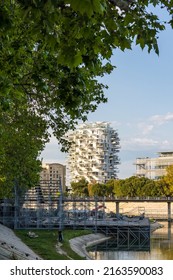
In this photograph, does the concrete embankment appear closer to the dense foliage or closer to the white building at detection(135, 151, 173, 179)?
the dense foliage

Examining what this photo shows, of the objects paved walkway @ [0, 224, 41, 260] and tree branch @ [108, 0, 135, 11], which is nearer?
tree branch @ [108, 0, 135, 11]

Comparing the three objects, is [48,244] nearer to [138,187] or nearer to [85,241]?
[85,241]

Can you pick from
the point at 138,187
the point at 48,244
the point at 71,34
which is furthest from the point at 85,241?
the point at 138,187

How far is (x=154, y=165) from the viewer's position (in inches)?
7303

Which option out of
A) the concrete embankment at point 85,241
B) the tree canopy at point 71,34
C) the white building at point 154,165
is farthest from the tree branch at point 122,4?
the white building at point 154,165

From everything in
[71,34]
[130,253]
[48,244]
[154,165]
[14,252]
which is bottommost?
[130,253]

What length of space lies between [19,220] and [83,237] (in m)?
6.53

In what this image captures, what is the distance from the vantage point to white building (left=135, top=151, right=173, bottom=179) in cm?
18275

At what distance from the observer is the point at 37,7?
22.5 feet

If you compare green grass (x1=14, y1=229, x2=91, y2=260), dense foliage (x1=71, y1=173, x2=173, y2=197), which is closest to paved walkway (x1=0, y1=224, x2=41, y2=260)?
green grass (x1=14, y1=229, x2=91, y2=260)

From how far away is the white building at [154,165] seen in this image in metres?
183

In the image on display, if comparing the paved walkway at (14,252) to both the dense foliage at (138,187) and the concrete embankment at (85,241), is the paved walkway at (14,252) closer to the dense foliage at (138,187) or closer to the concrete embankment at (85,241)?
the concrete embankment at (85,241)

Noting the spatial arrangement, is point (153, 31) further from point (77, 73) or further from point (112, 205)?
point (112, 205)
